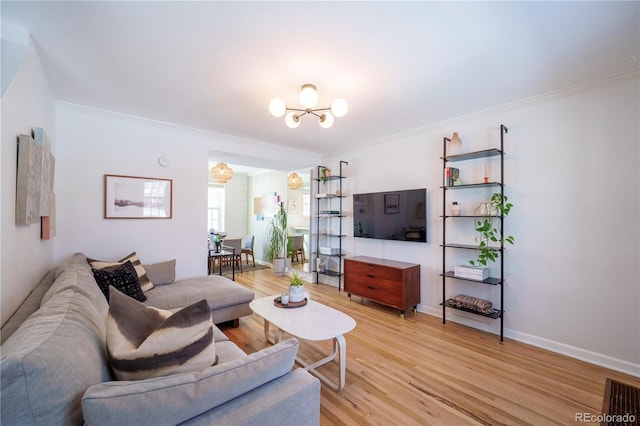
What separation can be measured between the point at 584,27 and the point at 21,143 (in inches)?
141

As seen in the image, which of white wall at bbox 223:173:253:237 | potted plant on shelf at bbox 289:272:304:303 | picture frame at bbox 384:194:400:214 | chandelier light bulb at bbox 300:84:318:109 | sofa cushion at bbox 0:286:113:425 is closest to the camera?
sofa cushion at bbox 0:286:113:425

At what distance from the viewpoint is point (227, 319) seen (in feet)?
9.79

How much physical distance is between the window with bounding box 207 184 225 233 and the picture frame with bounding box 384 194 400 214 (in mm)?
5287

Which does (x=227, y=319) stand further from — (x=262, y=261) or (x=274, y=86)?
(x=262, y=261)

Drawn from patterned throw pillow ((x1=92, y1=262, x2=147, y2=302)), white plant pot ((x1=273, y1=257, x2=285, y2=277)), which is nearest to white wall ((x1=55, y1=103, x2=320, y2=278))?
patterned throw pillow ((x1=92, y1=262, x2=147, y2=302))

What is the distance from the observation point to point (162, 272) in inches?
124

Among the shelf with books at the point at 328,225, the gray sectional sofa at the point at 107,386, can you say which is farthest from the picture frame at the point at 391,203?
the gray sectional sofa at the point at 107,386

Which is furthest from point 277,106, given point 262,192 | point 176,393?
point 262,192

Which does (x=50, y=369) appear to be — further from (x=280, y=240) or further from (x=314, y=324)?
(x=280, y=240)

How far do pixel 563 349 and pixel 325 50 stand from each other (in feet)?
11.1

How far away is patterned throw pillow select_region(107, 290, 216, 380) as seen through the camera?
1021 millimetres

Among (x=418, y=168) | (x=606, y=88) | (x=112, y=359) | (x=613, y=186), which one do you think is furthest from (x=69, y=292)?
(x=606, y=88)

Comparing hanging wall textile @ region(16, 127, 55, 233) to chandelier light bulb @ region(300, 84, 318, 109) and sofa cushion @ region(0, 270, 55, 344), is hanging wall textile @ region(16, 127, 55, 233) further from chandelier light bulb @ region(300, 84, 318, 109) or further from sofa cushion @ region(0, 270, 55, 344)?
chandelier light bulb @ region(300, 84, 318, 109)

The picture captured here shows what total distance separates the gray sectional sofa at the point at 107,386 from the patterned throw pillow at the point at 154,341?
0.22 feet
